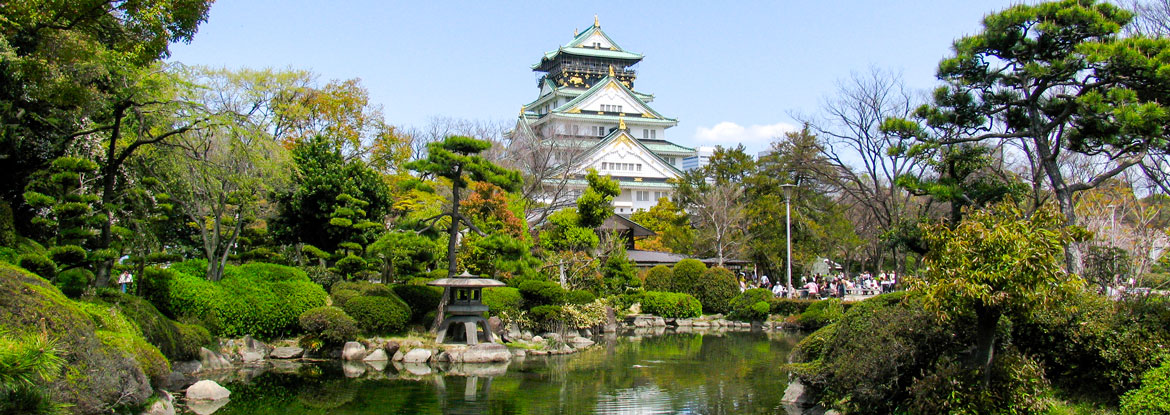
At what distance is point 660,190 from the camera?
54.3 metres

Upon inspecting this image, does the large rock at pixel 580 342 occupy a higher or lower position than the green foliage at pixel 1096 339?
Answer: lower

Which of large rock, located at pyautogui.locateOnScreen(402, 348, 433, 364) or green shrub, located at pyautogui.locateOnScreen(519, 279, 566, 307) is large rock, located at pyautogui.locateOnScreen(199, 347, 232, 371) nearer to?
large rock, located at pyautogui.locateOnScreen(402, 348, 433, 364)

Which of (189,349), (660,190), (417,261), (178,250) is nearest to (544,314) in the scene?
(417,261)

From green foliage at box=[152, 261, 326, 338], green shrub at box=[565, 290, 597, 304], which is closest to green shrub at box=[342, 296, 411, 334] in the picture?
green foliage at box=[152, 261, 326, 338]

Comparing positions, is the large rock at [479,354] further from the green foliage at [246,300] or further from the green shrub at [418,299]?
the green foliage at [246,300]

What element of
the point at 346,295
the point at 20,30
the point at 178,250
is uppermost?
the point at 20,30

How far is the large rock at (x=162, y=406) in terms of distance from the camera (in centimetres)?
956

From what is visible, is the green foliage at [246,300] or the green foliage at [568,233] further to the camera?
the green foliage at [568,233]

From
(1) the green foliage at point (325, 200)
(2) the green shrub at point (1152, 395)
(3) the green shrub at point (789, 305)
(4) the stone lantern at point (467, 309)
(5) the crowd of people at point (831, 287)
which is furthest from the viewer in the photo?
(5) the crowd of people at point (831, 287)

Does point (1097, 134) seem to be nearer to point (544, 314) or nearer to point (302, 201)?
point (544, 314)

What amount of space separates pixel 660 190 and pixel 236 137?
41571 millimetres

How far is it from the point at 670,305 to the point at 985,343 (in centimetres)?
2052

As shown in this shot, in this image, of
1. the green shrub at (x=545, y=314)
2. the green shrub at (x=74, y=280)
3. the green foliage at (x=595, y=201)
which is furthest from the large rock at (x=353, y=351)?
the green foliage at (x=595, y=201)

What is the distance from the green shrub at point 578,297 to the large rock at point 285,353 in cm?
747
